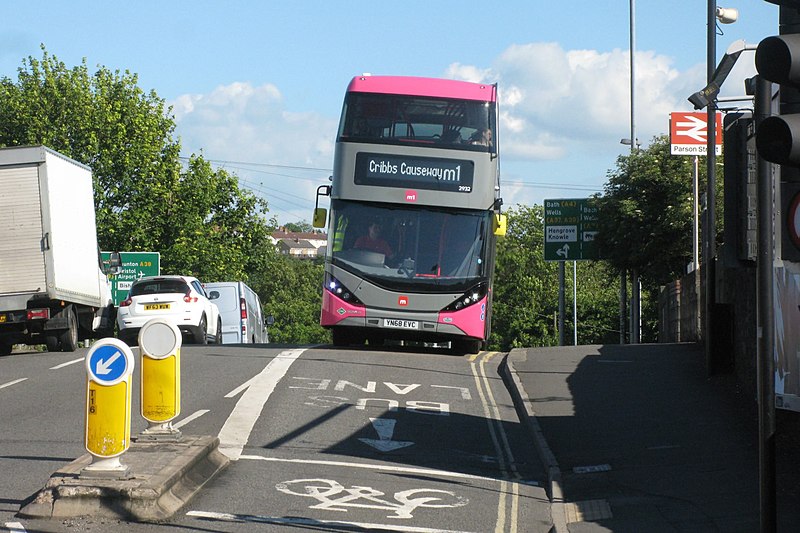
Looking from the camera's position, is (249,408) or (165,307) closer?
(249,408)

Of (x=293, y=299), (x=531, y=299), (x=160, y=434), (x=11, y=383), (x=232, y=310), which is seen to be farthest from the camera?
(x=293, y=299)

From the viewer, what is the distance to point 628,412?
49.7 feet

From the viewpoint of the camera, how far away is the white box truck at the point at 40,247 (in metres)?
22.4

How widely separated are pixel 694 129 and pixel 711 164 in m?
4.25

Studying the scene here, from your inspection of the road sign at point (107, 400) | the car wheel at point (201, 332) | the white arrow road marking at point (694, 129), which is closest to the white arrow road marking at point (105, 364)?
the road sign at point (107, 400)

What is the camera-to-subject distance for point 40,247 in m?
22.6

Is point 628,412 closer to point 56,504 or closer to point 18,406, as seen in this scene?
point 18,406

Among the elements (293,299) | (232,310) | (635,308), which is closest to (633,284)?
(635,308)

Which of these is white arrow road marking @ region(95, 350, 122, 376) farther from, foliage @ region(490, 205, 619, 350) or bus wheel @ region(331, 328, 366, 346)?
foliage @ region(490, 205, 619, 350)

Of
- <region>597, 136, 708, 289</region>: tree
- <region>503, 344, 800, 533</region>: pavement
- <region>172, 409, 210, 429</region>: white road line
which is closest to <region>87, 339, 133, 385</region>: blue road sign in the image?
<region>503, 344, 800, 533</region>: pavement

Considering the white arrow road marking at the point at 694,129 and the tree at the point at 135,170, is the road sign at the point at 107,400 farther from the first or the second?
the tree at the point at 135,170

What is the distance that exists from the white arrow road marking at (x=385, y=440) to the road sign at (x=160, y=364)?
2989 mm

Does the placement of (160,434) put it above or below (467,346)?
above

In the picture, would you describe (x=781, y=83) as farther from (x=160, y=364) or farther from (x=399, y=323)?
(x=399, y=323)
